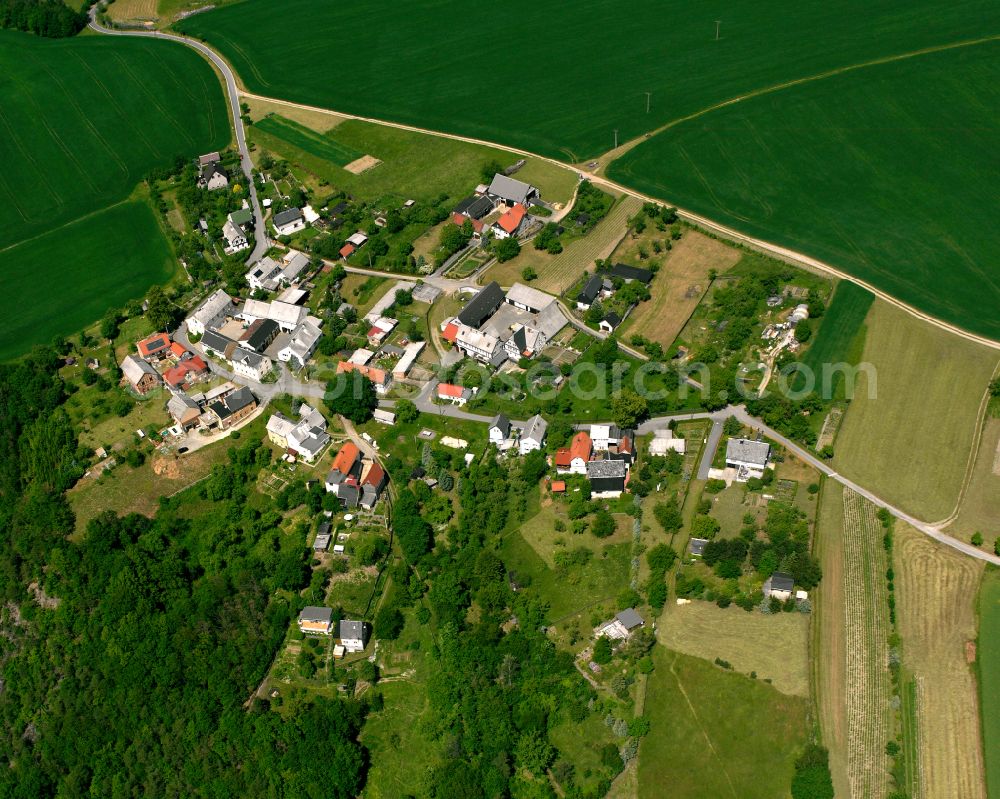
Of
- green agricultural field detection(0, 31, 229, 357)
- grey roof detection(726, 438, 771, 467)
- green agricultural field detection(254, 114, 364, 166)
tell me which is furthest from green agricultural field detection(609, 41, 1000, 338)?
green agricultural field detection(0, 31, 229, 357)

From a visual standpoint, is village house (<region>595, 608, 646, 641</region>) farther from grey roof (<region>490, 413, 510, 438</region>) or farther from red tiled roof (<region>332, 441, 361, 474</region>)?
red tiled roof (<region>332, 441, 361, 474</region>)

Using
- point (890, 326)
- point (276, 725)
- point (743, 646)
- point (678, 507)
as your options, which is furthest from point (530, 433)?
point (890, 326)

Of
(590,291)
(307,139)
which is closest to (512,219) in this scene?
(590,291)

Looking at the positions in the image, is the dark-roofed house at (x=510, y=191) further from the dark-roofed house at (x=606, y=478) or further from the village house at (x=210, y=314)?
the dark-roofed house at (x=606, y=478)

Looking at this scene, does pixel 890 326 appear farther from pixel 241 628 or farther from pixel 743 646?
pixel 241 628

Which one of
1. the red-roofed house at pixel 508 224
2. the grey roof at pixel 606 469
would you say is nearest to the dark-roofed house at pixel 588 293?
the red-roofed house at pixel 508 224

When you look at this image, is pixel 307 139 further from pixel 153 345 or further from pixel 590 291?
pixel 590 291
